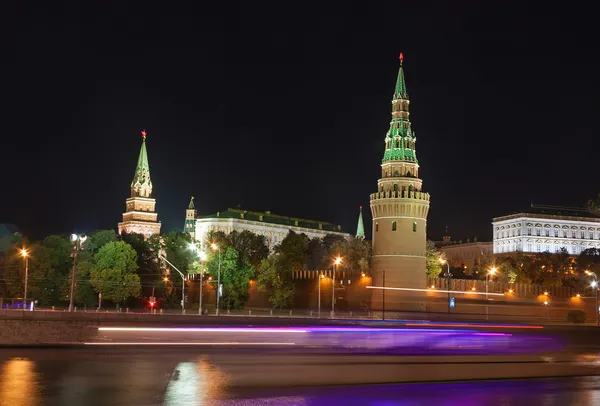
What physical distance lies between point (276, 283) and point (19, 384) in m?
72.9

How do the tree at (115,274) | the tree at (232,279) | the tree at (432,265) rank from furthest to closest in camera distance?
1. the tree at (432,265)
2. the tree at (232,279)
3. the tree at (115,274)

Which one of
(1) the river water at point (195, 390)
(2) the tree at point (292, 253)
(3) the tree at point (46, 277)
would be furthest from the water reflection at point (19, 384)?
(2) the tree at point (292, 253)

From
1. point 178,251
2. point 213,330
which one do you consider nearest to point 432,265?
point 178,251

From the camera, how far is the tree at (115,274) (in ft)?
268

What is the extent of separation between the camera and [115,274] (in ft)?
271

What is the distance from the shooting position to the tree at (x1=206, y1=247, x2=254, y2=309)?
86.8 m

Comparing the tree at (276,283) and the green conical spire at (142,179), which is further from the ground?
the green conical spire at (142,179)

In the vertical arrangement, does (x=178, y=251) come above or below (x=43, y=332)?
above

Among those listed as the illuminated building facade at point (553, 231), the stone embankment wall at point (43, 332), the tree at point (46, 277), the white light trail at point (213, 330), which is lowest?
the stone embankment wall at point (43, 332)

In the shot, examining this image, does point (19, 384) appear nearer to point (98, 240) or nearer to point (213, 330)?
point (213, 330)

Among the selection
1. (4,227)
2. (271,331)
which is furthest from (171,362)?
(4,227)

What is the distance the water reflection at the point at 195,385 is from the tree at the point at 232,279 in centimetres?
6192

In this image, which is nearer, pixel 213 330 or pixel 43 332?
pixel 213 330

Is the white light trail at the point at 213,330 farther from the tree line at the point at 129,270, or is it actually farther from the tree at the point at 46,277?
the tree at the point at 46,277
